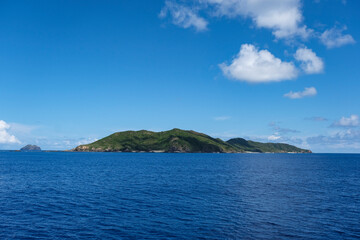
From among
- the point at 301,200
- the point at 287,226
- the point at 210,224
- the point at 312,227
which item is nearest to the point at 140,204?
the point at 210,224

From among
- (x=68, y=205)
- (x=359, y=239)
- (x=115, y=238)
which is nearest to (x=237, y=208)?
(x=359, y=239)

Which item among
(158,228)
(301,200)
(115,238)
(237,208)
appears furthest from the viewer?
(301,200)

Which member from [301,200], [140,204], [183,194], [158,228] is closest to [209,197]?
[183,194]

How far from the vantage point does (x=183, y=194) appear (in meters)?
60.2

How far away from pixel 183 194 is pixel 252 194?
17000 mm

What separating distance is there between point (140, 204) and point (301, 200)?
3548cm

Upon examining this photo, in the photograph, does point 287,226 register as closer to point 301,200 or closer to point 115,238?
point 301,200

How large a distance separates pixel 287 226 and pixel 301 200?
70.3 feet

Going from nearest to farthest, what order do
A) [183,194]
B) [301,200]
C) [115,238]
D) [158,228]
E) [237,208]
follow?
[115,238] → [158,228] → [237,208] → [301,200] → [183,194]

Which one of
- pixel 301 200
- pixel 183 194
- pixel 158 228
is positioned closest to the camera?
pixel 158 228

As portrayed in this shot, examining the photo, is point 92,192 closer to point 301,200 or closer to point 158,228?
point 158,228

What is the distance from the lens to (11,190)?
62625 millimetres

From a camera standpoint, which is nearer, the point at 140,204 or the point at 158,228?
the point at 158,228

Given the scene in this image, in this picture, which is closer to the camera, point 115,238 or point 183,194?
point 115,238
